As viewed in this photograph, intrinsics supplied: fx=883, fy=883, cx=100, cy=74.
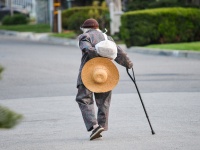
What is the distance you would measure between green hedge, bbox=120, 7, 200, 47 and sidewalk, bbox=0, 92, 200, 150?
46.9 ft

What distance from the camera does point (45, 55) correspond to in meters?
27.2

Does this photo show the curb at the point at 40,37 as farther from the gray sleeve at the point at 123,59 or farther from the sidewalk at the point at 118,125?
the gray sleeve at the point at 123,59

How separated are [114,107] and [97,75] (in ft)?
12.9

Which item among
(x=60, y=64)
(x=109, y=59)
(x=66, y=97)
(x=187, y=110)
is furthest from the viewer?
(x=60, y=64)

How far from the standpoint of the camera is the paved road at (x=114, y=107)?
1005 cm

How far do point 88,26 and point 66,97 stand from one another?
18.2 feet

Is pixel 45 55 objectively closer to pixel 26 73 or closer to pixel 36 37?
pixel 26 73

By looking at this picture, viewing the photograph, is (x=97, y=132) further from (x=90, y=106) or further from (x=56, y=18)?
(x=56, y=18)

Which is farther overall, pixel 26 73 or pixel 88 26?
pixel 26 73

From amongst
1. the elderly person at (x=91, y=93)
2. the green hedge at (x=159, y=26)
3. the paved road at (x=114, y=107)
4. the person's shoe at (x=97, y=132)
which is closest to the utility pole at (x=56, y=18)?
the green hedge at (x=159, y=26)

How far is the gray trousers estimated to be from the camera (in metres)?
9.97

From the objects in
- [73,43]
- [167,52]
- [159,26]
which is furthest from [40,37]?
[167,52]

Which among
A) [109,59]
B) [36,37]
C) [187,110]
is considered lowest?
[36,37]

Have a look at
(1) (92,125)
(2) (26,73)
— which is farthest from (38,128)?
(2) (26,73)
